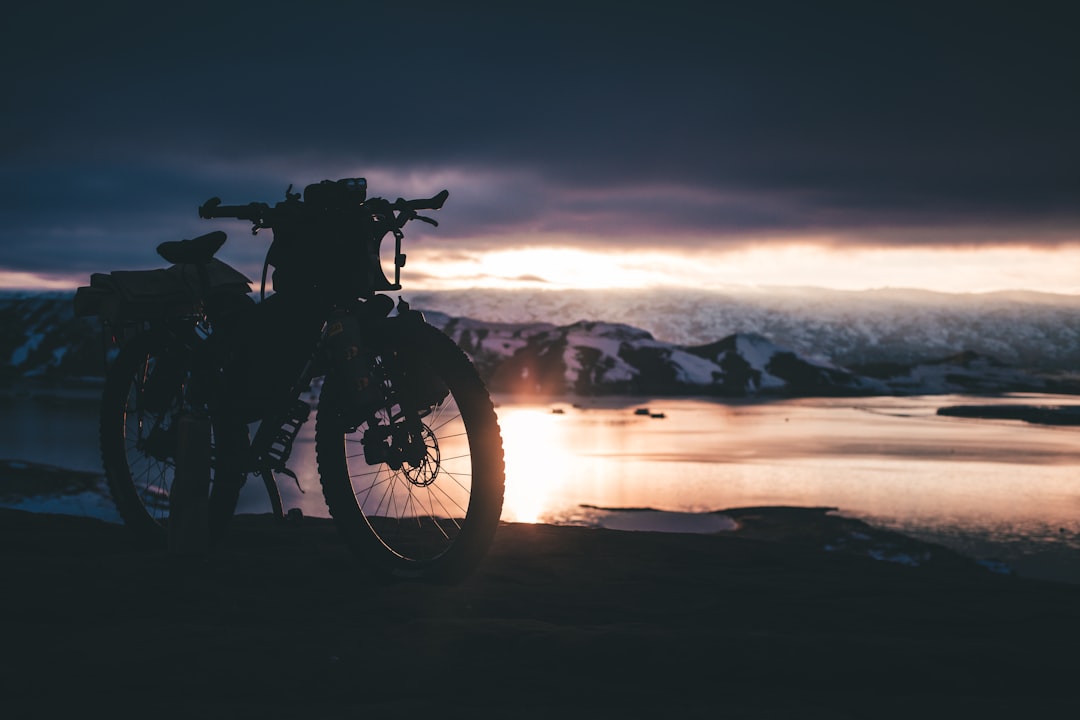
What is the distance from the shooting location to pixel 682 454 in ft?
196

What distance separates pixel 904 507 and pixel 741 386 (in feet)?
523

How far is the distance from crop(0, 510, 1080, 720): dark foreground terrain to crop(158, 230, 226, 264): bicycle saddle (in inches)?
92.9

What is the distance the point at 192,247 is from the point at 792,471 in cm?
4638

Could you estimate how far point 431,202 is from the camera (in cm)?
576

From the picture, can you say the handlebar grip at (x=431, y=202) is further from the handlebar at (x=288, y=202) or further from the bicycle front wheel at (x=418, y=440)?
the bicycle front wheel at (x=418, y=440)

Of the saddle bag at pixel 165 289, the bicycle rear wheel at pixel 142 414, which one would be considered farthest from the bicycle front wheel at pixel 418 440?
the bicycle rear wheel at pixel 142 414

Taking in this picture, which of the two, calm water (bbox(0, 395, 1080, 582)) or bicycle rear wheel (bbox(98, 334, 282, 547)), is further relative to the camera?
calm water (bbox(0, 395, 1080, 582))

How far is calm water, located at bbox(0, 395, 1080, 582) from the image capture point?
98.7 ft

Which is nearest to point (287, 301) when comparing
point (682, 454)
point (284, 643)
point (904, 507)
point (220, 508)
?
point (220, 508)

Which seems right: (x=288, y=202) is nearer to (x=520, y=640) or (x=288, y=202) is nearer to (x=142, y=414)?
(x=142, y=414)

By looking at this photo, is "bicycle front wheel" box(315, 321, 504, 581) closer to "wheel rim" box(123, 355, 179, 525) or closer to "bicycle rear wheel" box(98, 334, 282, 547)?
"wheel rim" box(123, 355, 179, 525)

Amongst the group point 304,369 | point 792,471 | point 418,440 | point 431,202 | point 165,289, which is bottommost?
point 792,471

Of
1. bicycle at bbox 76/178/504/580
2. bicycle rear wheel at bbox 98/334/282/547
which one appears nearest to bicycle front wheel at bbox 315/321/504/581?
bicycle at bbox 76/178/504/580

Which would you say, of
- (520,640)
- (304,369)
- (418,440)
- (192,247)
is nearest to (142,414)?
(192,247)
